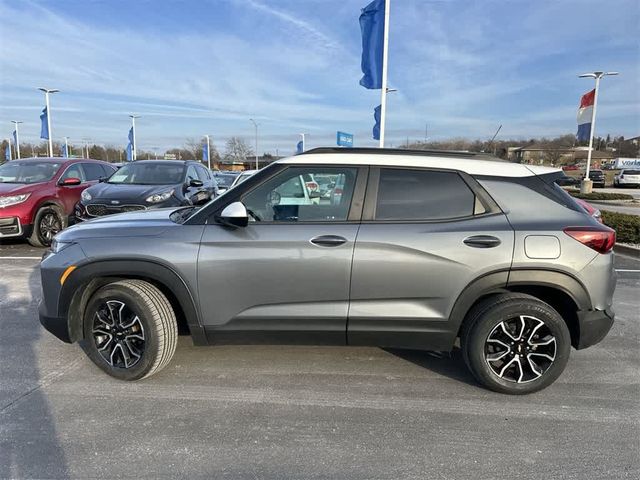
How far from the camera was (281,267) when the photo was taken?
3043mm

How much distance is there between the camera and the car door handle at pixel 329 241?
301cm

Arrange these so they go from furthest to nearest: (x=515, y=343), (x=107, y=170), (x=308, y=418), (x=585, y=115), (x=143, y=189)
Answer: (x=585, y=115)
(x=107, y=170)
(x=143, y=189)
(x=515, y=343)
(x=308, y=418)

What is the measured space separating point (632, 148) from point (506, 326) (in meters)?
114

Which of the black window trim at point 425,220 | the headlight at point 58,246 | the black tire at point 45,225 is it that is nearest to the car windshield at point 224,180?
the black tire at point 45,225

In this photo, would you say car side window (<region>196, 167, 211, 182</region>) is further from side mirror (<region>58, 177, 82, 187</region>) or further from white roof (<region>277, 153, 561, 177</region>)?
white roof (<region>277, 153, 561, 177</region>)

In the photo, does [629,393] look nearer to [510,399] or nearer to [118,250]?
[510,399]

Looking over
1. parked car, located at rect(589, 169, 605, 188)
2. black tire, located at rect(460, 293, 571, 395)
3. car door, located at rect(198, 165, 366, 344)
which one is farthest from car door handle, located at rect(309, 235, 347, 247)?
parked car, located at rect(589, 169, 605, 188)

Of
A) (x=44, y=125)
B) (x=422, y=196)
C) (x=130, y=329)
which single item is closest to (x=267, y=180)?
(x=422, y=196)

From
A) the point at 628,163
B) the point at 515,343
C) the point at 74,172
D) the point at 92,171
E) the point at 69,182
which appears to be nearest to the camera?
the point at 515,343

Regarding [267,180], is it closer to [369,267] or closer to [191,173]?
[369,267]

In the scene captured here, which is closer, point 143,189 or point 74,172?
point 143,189

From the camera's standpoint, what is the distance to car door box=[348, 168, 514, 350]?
300cm

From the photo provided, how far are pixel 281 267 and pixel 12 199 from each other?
23.5ft

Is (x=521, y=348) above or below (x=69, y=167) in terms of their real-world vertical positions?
below
